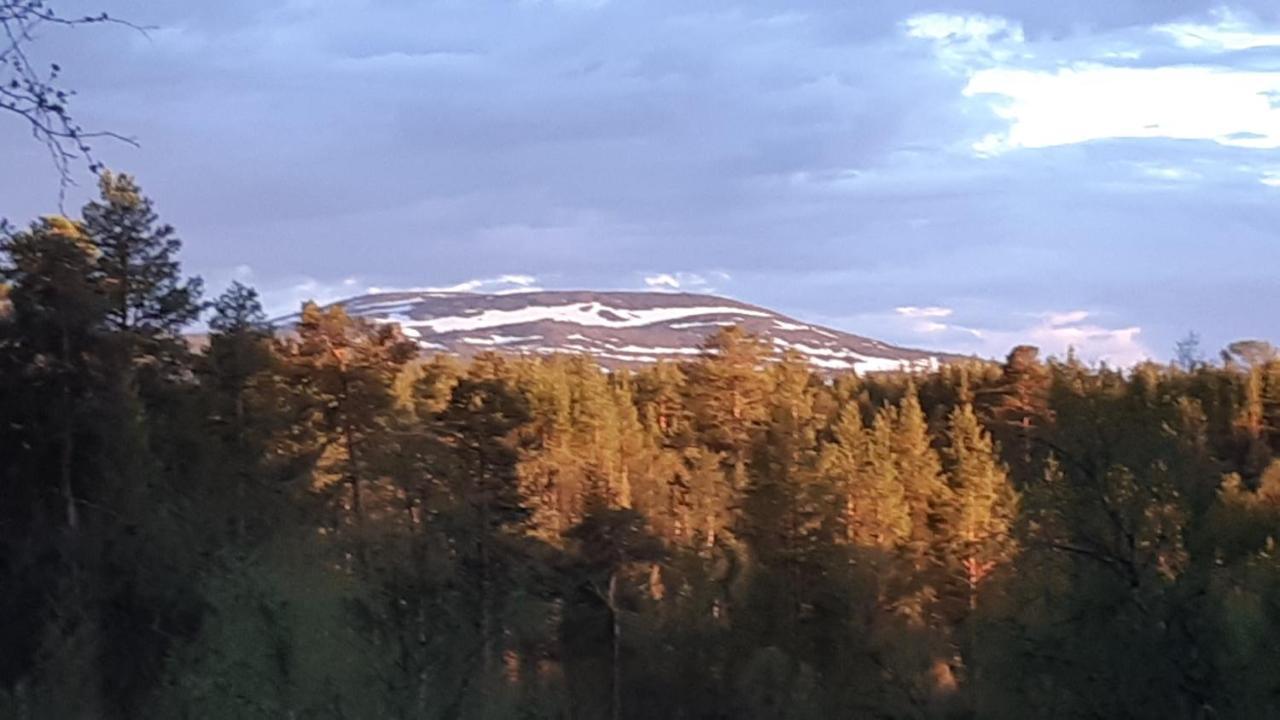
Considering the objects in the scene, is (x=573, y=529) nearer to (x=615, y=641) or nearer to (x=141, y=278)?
(x=615, y=641)

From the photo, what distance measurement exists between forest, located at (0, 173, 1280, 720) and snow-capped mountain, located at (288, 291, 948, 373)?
1178 inches

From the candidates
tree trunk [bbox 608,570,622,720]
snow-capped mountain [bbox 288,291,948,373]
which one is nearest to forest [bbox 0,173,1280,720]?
tree trunk [bbox 608,570,622,720]

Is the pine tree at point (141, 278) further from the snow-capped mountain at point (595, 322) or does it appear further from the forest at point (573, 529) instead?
the snow-capped mountain at point (595, 322)

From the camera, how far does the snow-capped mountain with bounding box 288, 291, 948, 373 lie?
86625 millimetres

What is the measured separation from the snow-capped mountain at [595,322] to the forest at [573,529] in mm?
29919

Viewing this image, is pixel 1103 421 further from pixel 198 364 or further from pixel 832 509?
pixel 832 509

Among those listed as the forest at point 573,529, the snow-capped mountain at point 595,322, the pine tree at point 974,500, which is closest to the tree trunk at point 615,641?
the forest at point 573,529

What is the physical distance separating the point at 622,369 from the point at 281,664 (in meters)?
52.6

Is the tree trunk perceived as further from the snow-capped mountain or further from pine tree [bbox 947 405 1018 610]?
the snow-capped mountain

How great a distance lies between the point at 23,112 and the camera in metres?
4.27

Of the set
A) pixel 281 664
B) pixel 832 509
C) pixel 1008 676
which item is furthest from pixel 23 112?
pixel 832 509

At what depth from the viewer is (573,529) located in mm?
37125

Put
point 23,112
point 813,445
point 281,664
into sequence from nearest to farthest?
point 23,112 → point 281,664 → point 813,445

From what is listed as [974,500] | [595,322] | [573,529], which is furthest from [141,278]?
[595,322]
